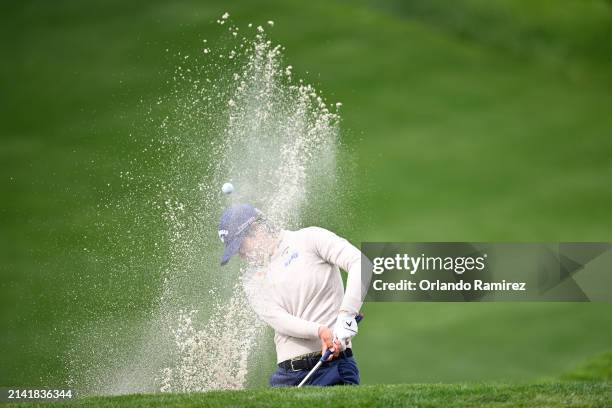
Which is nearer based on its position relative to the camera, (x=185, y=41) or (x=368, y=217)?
(x=368, y=217)

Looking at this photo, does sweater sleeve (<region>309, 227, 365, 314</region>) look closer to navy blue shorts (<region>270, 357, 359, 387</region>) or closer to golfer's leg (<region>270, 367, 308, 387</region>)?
navy blue shorts (<region>270, 357, 359, 387</region>)

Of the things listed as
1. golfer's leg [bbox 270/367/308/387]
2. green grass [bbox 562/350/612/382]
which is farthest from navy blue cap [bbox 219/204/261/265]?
green grass [bbox 562/350/612/382]

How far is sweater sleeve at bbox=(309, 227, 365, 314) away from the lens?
3.88 meters

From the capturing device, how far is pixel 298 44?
5508 millimetres

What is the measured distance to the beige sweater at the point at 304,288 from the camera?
13.3 ft

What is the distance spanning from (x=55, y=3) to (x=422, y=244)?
2.47 m

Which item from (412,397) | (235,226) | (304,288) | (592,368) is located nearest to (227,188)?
(235,226)

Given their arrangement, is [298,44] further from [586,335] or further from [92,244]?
[586,335]

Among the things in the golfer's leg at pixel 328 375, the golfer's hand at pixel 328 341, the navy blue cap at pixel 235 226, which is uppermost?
the navy blue cap at pixel 235 226

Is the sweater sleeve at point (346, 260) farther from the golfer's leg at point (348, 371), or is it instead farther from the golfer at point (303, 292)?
the golfer's leg at point (348, 371)

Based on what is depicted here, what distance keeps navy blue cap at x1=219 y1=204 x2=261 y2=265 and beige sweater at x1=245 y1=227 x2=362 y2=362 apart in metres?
0.18

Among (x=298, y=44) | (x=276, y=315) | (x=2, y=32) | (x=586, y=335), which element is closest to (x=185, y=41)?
(x=298, y=44)

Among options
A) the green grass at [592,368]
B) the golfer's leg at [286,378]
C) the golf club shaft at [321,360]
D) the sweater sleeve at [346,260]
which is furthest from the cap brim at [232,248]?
the green grass at [592,368]

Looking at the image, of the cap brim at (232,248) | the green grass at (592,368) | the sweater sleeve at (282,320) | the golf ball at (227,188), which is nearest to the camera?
the sweater sleeve at (282,320)
